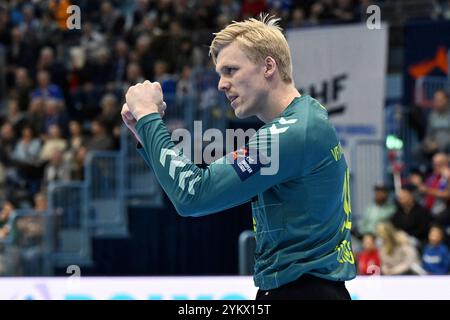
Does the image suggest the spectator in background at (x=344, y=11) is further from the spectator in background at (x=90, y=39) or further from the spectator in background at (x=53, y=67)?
the spectator in background at (x=53, y=67)

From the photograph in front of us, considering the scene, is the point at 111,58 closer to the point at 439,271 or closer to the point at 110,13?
the point at 110,13

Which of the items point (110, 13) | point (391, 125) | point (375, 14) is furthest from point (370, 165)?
point (110, 13)

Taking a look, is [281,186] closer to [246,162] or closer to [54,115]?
[246,162]

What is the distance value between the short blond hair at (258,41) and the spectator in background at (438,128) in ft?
35.5

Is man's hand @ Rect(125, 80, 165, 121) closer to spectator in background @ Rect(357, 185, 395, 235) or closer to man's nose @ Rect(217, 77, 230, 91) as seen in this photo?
man's nose @ Rect(217, 77, 230, 91)

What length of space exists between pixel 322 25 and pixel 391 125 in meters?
1.84

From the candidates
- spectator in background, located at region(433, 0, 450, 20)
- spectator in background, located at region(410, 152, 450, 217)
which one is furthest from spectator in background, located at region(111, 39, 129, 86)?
spectator in background, located at region(410, 152, 450, 217)

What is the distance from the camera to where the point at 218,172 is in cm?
328

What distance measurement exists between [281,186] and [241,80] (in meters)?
0.39

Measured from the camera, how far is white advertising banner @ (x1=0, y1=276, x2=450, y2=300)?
902 centimetres

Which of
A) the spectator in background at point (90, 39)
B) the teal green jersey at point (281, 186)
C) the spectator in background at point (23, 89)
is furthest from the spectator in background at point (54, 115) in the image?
the teal green jersey at point (281, 186)

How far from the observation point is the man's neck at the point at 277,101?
347cm

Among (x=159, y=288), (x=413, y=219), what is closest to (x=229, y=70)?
(x=159, y=288)

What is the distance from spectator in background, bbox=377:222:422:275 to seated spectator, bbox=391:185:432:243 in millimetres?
581
